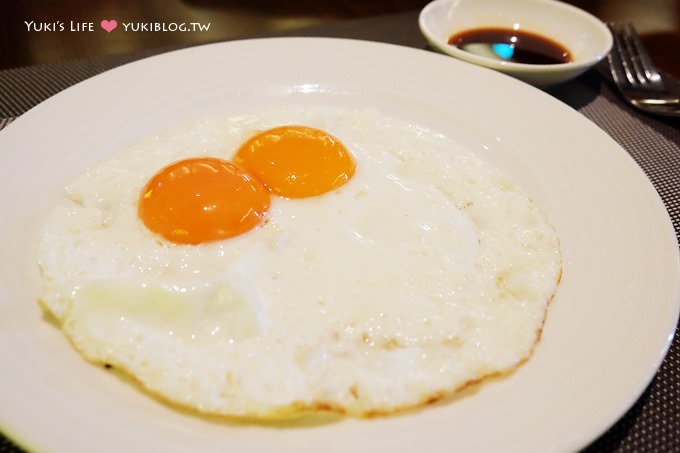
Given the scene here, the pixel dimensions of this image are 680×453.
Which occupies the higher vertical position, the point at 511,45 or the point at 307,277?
the point at 511,45

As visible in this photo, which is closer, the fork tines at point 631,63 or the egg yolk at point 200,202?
the egg yolk at point 200,202

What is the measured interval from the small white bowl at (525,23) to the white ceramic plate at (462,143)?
1.12 ft

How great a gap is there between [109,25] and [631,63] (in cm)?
→ 297

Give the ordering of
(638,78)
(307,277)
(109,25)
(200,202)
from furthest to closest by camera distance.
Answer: (109,25) < (638,78) < (200,202) < (307,277)

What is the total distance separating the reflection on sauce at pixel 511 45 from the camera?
8.93 ft

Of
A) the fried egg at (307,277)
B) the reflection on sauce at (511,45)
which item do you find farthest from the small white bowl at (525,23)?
the fried egg at (307,277)

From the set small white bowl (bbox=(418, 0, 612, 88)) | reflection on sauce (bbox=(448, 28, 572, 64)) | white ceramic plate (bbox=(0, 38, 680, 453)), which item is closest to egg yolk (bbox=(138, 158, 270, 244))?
white ceramic plate (bbox=(0, 38, 680, 453))

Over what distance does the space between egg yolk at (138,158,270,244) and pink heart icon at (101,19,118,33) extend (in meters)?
1.79

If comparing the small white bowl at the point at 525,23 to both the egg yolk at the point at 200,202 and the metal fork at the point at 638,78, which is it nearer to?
the metal fork at the point at 638,78

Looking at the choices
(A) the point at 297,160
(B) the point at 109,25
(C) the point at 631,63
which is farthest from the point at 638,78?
(B) the point at 109,25

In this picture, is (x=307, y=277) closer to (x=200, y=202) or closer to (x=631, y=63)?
(x=200, y=202)

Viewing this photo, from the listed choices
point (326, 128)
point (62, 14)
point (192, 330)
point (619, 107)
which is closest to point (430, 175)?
point (326, 128)

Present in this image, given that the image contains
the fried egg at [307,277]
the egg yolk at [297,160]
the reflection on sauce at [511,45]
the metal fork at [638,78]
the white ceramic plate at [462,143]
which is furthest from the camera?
the reflection on sauce at [511,45]

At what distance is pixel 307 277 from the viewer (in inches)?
58.9
